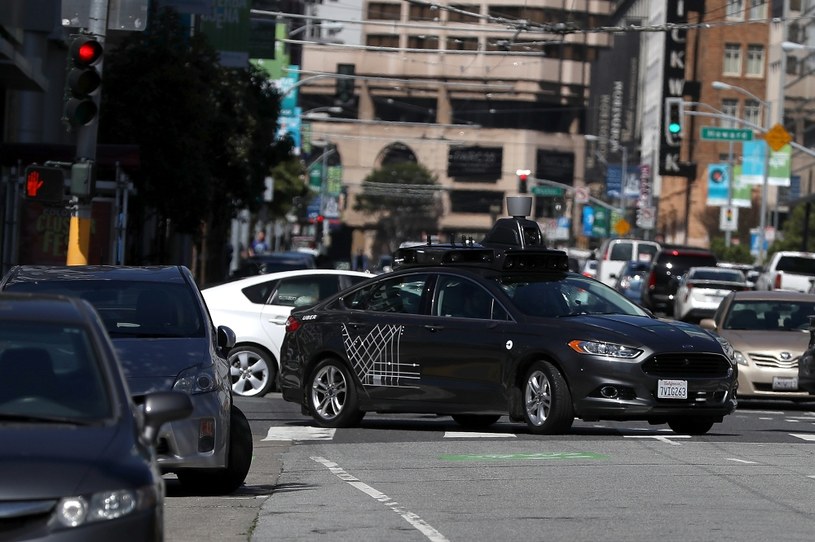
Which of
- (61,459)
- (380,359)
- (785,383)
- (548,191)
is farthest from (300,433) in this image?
(548,191)

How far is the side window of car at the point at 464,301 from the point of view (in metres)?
16.3

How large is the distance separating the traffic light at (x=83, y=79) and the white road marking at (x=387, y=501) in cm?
587

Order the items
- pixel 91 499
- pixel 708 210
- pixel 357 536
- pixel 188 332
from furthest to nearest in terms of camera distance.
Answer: pixel 708 210 → pixel 188 332 → pixel 357 536 → pixel 91 499

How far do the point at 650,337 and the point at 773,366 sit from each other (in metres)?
6.72

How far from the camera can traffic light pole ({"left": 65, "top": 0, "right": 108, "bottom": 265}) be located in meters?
18.8

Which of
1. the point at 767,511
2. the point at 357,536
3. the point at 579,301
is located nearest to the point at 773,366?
the point at 579,301

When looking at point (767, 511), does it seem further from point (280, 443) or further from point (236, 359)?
point (236, 359)

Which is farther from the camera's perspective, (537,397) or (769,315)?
(769,315)

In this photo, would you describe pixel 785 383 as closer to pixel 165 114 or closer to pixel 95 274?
pixel 95 274

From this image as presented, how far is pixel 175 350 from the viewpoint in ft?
36.1

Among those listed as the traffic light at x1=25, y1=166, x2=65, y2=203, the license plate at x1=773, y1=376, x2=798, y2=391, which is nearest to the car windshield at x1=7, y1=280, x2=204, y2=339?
the traffic light at x1=25, y1=166, x2=65, y2=203

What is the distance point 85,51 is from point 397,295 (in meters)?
4.27

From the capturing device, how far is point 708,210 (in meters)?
107

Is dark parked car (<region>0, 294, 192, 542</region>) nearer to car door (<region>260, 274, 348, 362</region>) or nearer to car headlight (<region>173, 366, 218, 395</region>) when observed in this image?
car headlight (<region>173, 366, 218, 395</region>)
